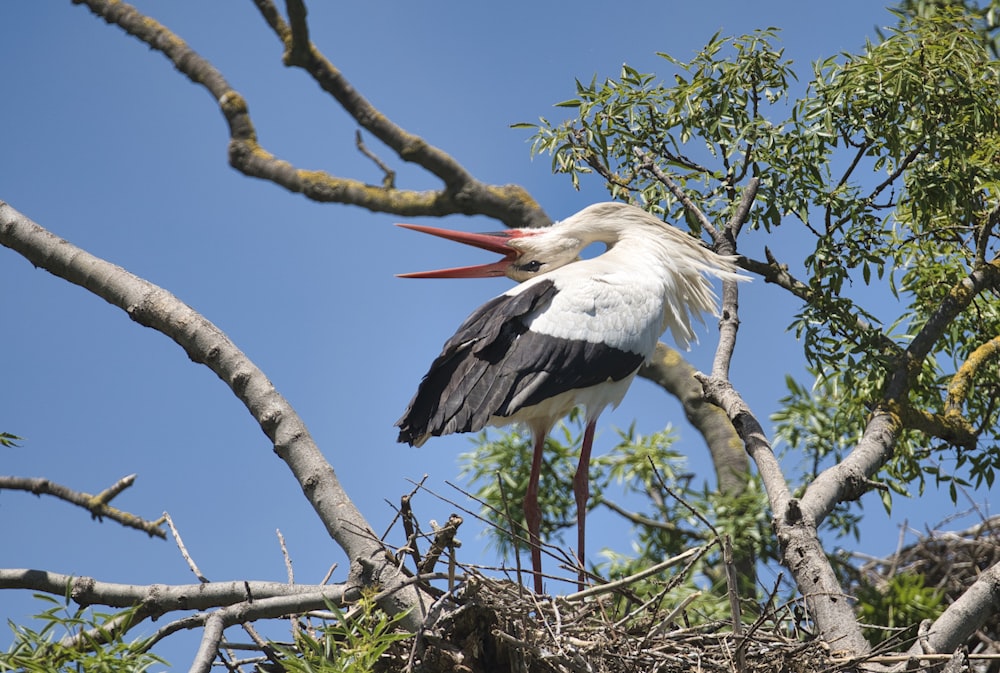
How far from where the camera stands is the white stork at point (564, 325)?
4066 mm

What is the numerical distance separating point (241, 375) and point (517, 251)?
2163mm

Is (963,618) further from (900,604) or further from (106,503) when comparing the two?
(106,503)

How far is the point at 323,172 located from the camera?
Result: 8.61 metres

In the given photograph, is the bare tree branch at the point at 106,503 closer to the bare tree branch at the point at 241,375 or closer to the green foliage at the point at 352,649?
the bare tree branch at the point at 241,375

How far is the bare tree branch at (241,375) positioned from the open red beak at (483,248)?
194 centimetres

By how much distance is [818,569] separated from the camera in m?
3.68

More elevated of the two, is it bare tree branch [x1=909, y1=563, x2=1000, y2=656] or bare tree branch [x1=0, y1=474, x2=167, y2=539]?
bare tree branch [x1=0, y1=474, x2=167, y2=539]

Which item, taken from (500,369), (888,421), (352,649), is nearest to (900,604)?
(888,421)

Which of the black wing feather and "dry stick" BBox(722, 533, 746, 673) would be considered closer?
"dry stick" BBox(722, 533, 746, 673)

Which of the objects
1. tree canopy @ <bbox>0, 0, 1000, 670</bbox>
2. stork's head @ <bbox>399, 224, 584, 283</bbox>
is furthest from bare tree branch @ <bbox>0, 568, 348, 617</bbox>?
stork's head @ <bbox>399, 224, 584, 283</bbox>

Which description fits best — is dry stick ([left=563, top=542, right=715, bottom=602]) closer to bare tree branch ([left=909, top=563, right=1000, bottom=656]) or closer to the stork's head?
bare tree branch ([left=909, top=563, right=1000, bottom=656])

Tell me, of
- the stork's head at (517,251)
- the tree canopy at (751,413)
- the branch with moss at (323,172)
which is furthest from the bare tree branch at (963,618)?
the branch with moss at (323,172)

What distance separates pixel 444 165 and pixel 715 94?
3893 millimetres

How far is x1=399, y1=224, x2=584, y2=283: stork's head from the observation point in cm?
506
